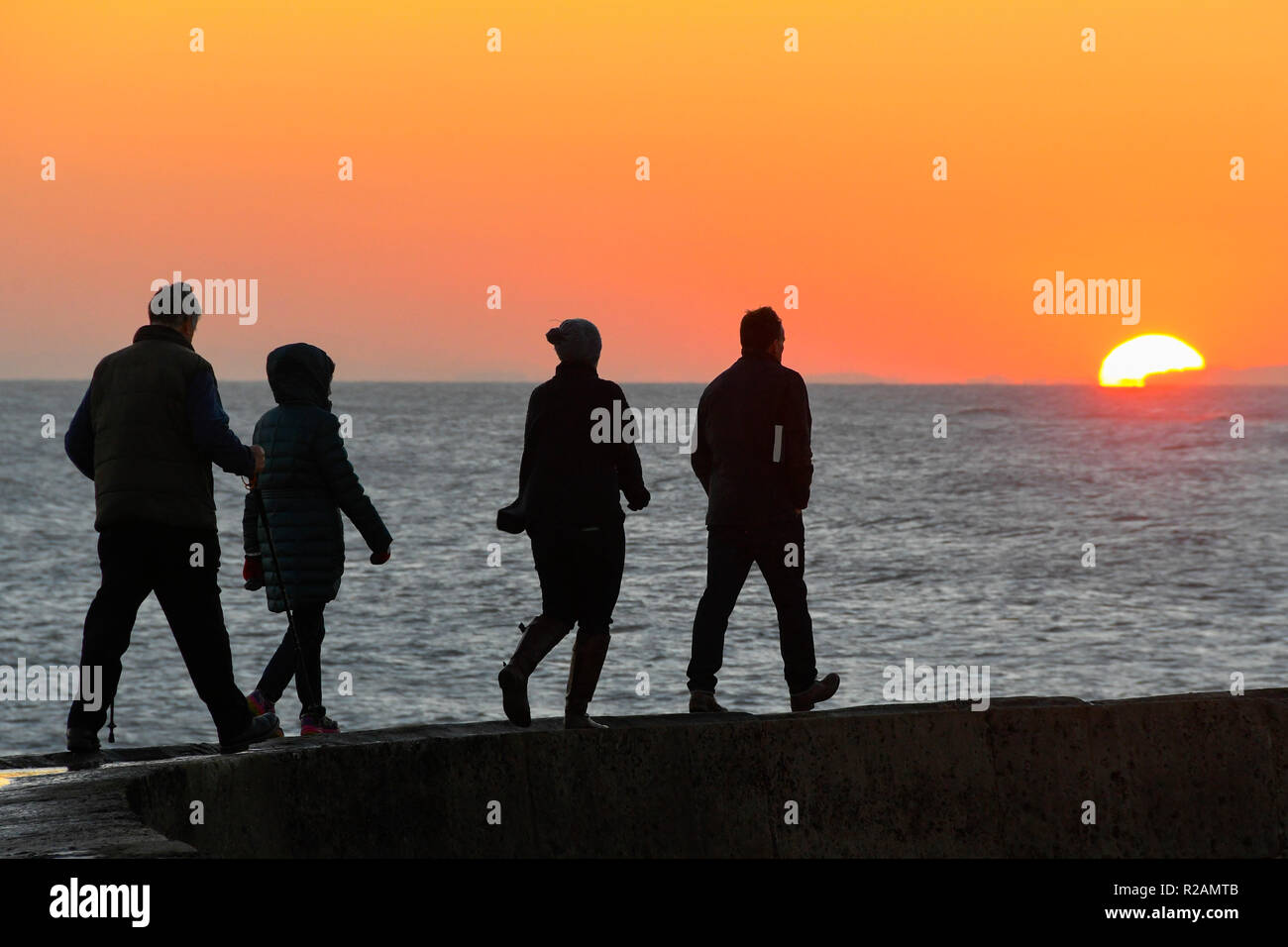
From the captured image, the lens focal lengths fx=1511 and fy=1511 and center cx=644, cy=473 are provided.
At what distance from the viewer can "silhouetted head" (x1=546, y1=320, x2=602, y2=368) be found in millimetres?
5562

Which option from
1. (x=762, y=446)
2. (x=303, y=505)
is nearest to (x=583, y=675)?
(x=762, y=446)

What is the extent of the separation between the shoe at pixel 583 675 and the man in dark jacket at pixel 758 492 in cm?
71

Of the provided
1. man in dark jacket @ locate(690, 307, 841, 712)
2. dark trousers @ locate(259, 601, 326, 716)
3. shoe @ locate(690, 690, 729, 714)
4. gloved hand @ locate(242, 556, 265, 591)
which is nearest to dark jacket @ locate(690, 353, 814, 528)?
man in dark jacket @ locate(690, 307, 841, 712)

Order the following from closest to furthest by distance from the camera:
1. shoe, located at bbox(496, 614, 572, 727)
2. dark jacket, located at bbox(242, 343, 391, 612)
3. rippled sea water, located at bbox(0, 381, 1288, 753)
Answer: shoe, located at bbox(496, 614, 572, 727), dark jacket, located at bbox(242, 343, 391, 612), rippled sea water, located at bbox(0, 381, 1288, 753)

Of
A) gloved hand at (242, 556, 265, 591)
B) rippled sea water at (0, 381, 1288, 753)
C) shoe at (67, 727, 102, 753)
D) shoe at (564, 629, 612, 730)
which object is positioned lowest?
rippled sea water at (0, 381, 1288, 753)

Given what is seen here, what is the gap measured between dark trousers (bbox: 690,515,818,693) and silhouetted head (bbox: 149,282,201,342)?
2.35m

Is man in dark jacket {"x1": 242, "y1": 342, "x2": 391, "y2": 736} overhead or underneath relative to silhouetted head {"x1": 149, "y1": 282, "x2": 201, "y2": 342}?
underneath

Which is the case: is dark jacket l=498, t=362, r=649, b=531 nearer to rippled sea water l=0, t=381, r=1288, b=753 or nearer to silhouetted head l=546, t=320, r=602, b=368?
silhouetted head l=546, t=320, r=602, b=368

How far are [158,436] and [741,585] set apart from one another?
2.47m

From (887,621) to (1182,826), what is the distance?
20803 mm

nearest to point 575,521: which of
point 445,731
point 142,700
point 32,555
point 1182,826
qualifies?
point 445,731

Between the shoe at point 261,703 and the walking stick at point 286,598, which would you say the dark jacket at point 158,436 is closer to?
the walking stick at point 286,598
